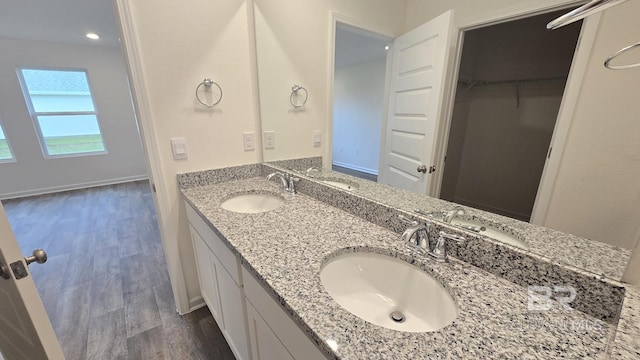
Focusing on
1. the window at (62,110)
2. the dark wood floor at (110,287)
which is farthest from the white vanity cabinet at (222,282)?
the window at (62,110)

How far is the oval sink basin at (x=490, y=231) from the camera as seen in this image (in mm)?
717

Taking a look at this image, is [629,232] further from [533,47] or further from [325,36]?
[325,36]

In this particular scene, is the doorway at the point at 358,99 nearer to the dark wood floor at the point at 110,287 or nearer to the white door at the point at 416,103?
the white door at the point at 416,103

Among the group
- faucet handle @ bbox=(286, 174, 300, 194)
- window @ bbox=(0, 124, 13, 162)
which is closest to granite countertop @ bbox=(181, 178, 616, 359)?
faucet handle @ bbox=(286, 174, 300, 194)

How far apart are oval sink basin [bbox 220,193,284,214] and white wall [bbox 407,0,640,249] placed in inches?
50.0

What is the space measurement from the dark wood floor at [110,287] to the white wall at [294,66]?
1.30 metres

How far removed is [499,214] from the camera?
2.54 ft

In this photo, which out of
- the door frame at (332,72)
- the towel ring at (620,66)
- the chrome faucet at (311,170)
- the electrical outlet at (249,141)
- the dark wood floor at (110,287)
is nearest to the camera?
the towel ring at (620,66)

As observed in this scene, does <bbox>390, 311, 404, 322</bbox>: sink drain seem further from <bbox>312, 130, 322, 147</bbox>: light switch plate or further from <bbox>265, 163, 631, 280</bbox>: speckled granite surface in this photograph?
<bbox>312, 130, 322, 147</bbox>: light switch plate

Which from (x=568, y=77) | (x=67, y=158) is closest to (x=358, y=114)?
(x=568, y=77)

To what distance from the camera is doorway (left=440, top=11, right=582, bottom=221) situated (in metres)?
0.60

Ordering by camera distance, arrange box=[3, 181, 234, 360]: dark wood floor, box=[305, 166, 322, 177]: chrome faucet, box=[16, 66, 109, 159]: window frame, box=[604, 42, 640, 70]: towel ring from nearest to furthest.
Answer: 1. box=[604, 42, 640, 70]: towel ring
2. box=[3, 181, 234, 360]: dark wood floor
3. box=[305, 166, 322, 177]: chrome faucet
4. box=[16, 66, 109, 159]: window frame

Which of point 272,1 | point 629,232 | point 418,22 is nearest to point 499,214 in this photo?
point 629,232

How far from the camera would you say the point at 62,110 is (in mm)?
4305
